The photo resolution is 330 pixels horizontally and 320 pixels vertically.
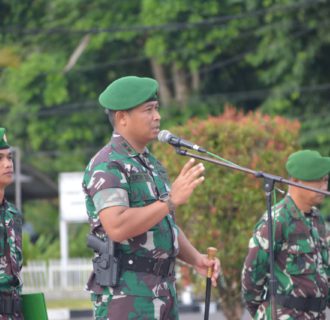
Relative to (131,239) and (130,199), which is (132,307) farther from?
(130,199)

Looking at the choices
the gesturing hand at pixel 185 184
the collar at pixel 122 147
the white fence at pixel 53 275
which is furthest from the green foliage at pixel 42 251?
the gesturing hand at pixel 185 184

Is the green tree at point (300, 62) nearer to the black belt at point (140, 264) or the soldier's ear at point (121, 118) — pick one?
the soldier's ear at point (121, 118)

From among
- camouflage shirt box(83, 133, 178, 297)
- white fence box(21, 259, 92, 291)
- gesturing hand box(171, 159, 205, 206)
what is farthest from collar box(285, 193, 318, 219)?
white fence box(21, 259, 92, 291)

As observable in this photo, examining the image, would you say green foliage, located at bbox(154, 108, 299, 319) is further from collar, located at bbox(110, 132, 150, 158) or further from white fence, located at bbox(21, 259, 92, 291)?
white fence, located at bbox(21, 259, 92, 291)

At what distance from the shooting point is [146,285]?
Result: 6.35 metres

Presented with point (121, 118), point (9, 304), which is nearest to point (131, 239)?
point (121, 118)

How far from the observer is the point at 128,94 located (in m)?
6.44

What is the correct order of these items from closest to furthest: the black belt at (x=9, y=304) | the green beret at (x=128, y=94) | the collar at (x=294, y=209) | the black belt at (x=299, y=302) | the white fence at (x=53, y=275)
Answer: the green beret at (x=128, y=94) → the black belt at (x=9, y=304) → the black belt at (x=299, y=302) → the collar at (x=294, y=209) → the white fence at (x=53, y=275)

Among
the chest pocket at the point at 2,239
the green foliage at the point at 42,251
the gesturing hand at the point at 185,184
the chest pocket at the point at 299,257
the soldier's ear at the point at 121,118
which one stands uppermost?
the soldier's ear at the point at 121,118

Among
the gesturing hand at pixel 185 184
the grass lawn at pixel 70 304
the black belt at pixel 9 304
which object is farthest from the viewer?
the grass lawn at pixel 70 304

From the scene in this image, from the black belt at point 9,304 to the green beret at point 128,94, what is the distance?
4.90ft

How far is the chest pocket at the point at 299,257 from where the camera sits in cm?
803

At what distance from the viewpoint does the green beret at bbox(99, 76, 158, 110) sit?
641cm

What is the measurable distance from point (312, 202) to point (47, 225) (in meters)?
28.9
